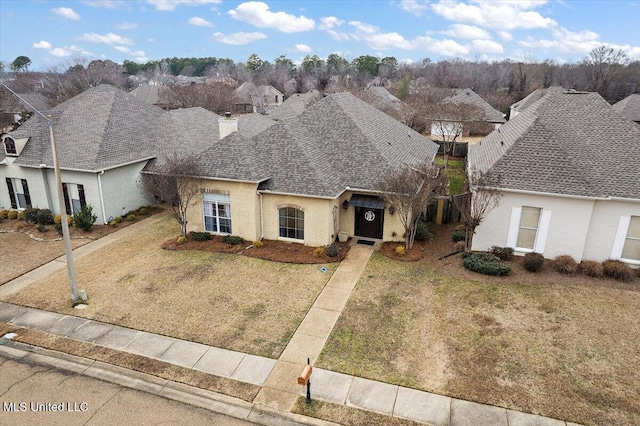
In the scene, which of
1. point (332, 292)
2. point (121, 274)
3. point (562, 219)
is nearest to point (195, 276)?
point (121, 274)

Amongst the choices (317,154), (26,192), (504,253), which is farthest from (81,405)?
(26,192)

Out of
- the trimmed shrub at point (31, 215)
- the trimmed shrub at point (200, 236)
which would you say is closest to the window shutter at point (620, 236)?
the trimmed shrub at point (200, 236)

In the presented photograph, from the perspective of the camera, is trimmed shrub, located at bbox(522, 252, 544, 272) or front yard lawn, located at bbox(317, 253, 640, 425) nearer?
front yard lawn, located at bbox(317, 253, 640, 425)

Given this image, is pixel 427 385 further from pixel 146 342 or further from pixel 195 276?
pixel 195 276

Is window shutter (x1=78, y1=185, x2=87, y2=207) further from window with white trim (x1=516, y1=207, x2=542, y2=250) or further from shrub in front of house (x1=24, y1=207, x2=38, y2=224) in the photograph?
window with white trim (x1=516, y1=207, x2=542, y2=250)

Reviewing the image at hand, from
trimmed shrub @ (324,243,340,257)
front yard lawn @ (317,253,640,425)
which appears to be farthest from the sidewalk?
trimmed shrub @ (324,243,340,257)

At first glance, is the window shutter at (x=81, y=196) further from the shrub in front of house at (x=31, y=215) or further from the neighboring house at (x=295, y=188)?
the neighboring house at (x=295, y=188)
